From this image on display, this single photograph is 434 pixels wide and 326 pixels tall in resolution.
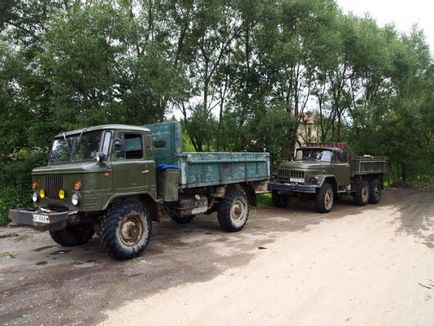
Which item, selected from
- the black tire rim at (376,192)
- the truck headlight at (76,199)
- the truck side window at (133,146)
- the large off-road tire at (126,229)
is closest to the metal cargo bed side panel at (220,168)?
the truck side window at (133,146)

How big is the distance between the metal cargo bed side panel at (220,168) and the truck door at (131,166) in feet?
2.53

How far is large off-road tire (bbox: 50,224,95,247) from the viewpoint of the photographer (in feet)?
23.0

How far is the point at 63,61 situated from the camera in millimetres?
8688

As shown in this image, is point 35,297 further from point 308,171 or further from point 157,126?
point 308,171

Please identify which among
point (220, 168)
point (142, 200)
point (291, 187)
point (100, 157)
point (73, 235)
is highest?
point (100, 157)

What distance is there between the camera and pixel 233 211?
27.7 ft

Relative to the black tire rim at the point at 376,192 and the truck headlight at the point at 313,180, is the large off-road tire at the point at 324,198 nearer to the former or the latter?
the truck headlight at the point at 313,180

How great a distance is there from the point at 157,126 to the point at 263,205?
6418 mm

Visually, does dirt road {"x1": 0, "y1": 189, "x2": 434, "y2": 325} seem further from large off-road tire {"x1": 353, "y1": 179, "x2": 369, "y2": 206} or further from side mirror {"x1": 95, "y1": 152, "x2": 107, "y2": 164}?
large off-road tire {"x1": 353, "y1": 179, "x2": 369, "y2": 206}

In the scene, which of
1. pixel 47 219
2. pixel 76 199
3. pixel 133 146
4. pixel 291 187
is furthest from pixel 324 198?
pixel 47 219

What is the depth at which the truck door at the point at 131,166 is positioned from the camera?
6129mm

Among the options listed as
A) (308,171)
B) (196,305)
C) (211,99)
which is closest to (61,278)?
(196,305)

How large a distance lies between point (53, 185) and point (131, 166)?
4.32 feet

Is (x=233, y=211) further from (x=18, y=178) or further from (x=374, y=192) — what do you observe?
(x=374, y=192)
